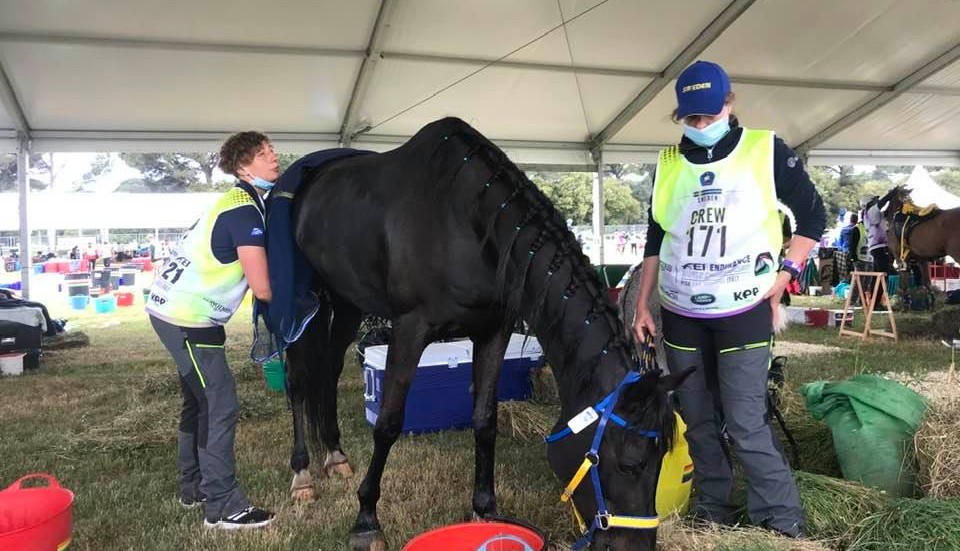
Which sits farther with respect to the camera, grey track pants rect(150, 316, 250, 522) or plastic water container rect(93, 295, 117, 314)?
plastic water container rect(93, 295, 117, 314)

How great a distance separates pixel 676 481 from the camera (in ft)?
7.91

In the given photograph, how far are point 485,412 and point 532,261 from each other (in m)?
0.88

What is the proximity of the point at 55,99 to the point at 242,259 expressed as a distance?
22.0 ft

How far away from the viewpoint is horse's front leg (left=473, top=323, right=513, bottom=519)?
2707 mm

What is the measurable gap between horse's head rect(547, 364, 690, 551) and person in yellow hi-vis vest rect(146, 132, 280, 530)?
1603 millimetres

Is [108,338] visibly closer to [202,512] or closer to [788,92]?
[202,512]

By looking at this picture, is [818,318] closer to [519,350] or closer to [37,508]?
[519,350]

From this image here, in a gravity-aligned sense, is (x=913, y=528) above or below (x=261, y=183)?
below

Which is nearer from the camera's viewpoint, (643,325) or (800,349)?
(643,325)

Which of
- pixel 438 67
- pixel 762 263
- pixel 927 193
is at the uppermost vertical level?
pixel 438 67

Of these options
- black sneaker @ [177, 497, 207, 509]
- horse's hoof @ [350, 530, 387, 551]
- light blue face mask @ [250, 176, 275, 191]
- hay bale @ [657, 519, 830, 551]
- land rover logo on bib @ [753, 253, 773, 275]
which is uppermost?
light blue face mask @ [250, 176, 275, 191]

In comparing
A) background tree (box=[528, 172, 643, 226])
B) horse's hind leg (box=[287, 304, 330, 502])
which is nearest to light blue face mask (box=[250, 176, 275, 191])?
horse's hind leg (box=[287, 304, 330, 502])

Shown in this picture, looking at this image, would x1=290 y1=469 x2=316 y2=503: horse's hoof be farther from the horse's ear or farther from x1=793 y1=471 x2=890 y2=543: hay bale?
x1=793 y1=471 x2=890 y2=543: hay bale

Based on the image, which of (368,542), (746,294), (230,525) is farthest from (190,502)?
(746,294)
